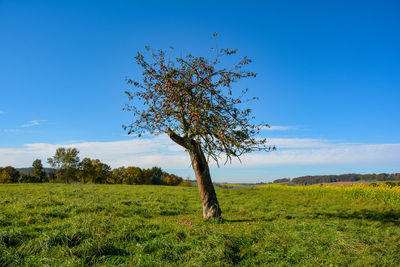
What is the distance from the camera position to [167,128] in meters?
12.2

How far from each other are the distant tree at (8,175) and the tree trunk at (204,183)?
78674 millimetres

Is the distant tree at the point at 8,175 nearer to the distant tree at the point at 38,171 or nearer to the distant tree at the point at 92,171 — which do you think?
the distant tree at the point at 38,171

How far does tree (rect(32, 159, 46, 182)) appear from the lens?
73.2 meters

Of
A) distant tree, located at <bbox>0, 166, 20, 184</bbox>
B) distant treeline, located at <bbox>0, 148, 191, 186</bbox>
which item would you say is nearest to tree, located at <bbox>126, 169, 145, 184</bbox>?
distant treeline, located at <bbox>0, 148, 191, 186</bbox>

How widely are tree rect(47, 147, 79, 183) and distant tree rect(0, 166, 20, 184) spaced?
12.4 metres

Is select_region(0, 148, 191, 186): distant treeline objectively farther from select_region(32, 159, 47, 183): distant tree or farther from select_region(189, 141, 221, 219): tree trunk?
select_region(189, 141, 221, 219): tree trunk

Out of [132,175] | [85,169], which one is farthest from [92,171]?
[132,175]

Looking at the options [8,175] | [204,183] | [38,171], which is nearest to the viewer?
[204,183]

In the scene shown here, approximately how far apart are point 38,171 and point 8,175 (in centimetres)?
805

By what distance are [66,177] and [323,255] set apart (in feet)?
248

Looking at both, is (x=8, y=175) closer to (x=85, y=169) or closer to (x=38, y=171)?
(x=38, y=171)

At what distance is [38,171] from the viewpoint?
73.5 metres

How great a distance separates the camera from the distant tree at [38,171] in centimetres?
7319

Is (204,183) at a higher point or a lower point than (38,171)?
higher
